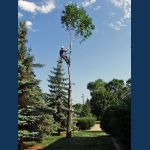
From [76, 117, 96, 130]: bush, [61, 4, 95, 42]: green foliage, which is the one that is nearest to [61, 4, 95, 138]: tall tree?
[61, 4, 95, 42]: green foliage

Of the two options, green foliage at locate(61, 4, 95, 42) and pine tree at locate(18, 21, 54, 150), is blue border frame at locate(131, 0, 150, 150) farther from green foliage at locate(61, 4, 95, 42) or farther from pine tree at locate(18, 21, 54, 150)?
green foliage at locate(61, 4, 95, 42)

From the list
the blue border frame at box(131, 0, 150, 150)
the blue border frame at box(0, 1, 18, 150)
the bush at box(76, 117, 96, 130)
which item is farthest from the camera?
the bush at box(76, 117, 96, 130)

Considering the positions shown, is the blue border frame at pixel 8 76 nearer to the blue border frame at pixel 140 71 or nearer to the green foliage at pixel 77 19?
the blue border frame at pixel 140 71

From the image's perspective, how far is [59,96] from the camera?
19797 millimetres

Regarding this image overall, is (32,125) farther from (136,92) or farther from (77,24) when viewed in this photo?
(77,24)

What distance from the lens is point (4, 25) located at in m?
3.42

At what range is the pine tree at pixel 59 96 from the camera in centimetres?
1886

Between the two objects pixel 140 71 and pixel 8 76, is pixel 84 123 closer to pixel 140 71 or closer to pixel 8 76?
pixel 140 71

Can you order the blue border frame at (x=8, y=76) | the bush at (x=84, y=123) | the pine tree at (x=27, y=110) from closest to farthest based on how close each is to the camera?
the blue border frame at (x=8, y=76)
the pine tree at (x=27, y=110)
the bush at (x=84, y=123)

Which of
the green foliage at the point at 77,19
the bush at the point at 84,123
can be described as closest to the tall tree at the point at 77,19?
the green foliage at the point at 77,19

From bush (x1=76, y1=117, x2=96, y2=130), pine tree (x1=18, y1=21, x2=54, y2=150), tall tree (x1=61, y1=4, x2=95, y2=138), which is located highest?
tall tree (x1=61, y1=4, x2=95, y2=138)

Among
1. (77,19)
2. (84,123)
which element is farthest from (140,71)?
(84,123)

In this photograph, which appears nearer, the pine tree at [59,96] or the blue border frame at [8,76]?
the blue border frame at [8,76]

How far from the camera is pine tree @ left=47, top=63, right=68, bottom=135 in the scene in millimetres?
18859
